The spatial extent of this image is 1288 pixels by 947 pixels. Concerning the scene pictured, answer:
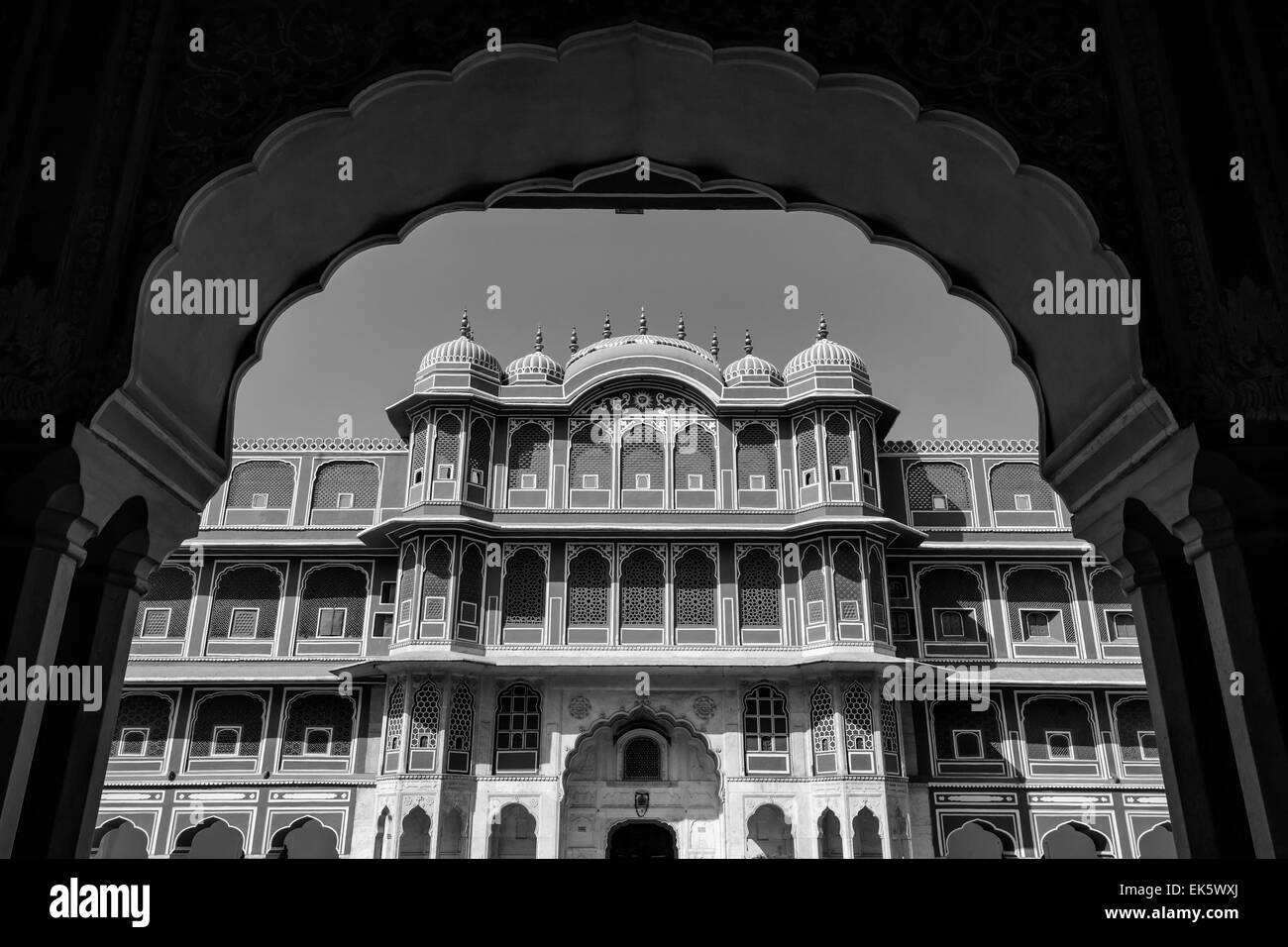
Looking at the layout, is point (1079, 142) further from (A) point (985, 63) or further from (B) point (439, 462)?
(B) point (439, 462)

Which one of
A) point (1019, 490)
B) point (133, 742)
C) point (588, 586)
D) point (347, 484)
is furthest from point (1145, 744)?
point (133, 742)

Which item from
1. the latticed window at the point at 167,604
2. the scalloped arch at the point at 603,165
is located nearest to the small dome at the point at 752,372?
the latticed window at the point at 167,604

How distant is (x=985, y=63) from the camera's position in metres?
4.25

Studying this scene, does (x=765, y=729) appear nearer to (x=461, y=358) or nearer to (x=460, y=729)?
(x=460, y=729)

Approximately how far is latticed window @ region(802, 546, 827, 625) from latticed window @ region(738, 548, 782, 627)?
548 mm

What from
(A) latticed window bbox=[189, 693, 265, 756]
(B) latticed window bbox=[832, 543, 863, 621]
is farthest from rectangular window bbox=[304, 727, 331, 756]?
(B) latticed window bbox=[832, 543, 863, 621]

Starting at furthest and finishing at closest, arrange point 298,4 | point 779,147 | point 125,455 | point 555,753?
point 555,753, point 779,147, point 298,4, point 125,455

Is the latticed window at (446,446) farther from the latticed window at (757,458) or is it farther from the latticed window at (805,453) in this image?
the latticed window at (805,453)

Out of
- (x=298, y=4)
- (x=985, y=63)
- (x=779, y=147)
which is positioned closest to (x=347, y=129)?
(x=298, y=4)

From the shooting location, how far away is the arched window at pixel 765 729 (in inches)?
735

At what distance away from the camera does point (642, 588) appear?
19984 millimetres

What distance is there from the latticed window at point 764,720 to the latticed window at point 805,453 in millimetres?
4318
